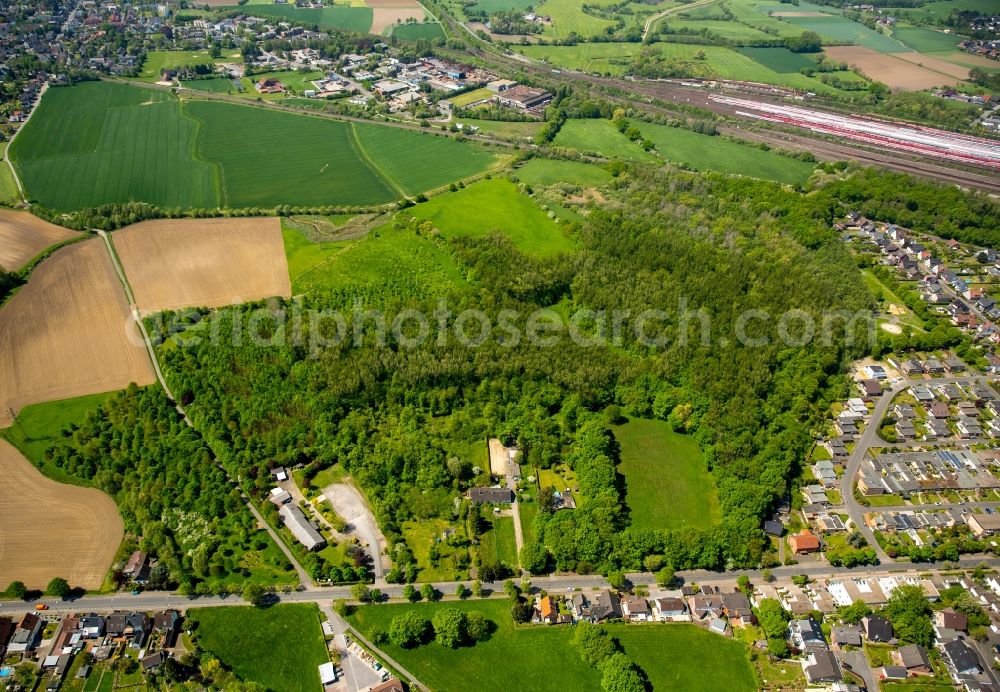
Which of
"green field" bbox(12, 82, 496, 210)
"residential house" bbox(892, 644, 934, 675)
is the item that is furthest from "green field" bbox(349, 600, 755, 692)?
"green field" bbox(12, 82, 496, 210)

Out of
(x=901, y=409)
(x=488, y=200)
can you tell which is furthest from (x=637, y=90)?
(x=901, y=409)

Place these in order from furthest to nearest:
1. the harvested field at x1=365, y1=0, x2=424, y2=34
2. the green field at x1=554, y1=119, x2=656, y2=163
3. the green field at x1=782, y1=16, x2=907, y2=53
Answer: the harvested field at x1=365, y1=0, x2=424, y2=34 → the green field at x1=782, y1=16, x2=907, y2=53 → the green field at x1=554, y1=119, x2=656, y2=163

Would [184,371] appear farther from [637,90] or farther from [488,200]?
[637,90]

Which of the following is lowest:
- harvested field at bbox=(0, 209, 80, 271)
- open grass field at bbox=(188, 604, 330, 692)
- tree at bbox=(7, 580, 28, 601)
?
open grass field at bbox=(188, 604, 330, 692)

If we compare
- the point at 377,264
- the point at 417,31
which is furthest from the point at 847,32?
the point at 377,264

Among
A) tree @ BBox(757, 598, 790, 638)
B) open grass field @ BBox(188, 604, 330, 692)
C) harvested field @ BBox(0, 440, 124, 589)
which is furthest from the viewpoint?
harvested field @ BBox(0, 440, 124, 589)

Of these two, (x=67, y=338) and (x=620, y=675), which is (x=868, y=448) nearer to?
(x=620, y=675)

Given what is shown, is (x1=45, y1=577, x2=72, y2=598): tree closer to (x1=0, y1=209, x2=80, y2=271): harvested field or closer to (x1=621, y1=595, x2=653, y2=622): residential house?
(x1=621, y1=595, x2=653, y2=622): residential house
